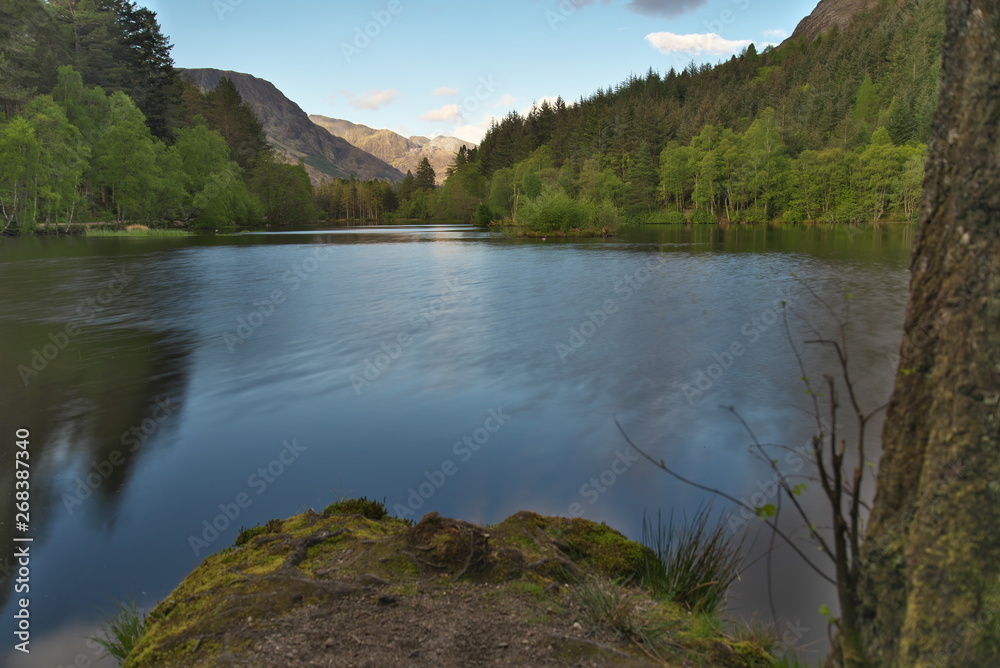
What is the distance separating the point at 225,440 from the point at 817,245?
148ft

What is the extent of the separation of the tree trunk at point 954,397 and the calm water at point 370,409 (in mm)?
1992

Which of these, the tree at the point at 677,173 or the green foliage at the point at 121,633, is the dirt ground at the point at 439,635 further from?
the tree at the point at 677,173

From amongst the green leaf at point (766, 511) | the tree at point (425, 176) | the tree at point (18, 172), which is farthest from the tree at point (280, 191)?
the green leaf at point (766, 511)

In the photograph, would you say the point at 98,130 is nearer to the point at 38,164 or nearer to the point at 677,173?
the point at 38,164

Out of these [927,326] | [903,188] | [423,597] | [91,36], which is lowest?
[423,597]

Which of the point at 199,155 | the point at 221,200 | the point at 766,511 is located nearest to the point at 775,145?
the point at 221,200

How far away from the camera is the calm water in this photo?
5.71m

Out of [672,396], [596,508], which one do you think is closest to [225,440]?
[596,508]

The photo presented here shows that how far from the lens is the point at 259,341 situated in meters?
14.9

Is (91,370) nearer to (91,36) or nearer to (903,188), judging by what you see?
(91,36)

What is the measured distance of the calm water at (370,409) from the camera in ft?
18.7

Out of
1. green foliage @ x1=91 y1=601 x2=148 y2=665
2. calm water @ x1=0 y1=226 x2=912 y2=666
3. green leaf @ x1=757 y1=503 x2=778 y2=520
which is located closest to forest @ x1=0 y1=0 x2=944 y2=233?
calm water @ x1=0 y1=226 x2=912 y2=666

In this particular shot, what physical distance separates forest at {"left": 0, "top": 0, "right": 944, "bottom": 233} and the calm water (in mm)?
44104

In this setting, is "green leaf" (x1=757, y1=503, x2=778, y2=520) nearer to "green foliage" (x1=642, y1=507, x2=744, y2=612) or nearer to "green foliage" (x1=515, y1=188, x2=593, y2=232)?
"green foliage" (x1=642, y1=507, x2=744, y2=612)
